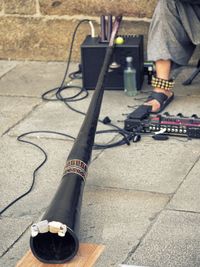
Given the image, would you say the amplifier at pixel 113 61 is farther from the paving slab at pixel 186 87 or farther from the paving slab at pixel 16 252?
the paving slab at pixel 16 252

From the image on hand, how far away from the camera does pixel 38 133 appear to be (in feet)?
14.7

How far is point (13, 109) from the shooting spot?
491 centimetres

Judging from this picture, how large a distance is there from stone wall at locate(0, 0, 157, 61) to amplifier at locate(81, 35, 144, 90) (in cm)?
39

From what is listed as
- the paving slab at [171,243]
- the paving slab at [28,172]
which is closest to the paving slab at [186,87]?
the paving slab at [28,172]

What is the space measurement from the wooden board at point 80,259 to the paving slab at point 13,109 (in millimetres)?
1490

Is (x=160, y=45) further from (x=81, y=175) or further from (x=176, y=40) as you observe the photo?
(x=81, y=175)

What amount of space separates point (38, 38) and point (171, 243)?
9.44ft

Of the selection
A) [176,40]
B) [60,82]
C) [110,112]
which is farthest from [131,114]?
[60,82]

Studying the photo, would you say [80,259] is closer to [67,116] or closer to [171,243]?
[171,243]

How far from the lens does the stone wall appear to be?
5469mm

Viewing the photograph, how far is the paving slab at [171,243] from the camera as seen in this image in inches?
122

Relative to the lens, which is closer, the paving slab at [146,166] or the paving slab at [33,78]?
the paving slab at [146,166]

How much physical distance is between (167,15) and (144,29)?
814 millimetres

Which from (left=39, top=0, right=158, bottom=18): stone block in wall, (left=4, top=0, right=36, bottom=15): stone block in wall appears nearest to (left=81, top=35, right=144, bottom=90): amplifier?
(left=39, top=0, right=158, bottom=18): stone block in wall
